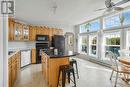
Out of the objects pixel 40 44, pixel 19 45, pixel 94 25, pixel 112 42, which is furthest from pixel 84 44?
pixel 19 45

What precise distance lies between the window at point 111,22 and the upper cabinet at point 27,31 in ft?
10.7

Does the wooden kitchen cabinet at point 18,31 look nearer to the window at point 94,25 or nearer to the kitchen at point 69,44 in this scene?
the kitchen at point 69,44

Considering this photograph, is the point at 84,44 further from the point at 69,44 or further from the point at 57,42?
the point at 57,42

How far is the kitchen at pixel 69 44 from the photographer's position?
347 cm

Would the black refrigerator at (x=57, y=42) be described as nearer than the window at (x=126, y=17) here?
No

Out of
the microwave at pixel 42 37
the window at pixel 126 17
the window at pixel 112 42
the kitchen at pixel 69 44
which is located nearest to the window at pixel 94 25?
the kitchen at pixel 69 44

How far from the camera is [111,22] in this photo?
592cm

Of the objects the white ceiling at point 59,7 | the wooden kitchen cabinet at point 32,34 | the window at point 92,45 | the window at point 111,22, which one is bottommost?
the window at point 92,45

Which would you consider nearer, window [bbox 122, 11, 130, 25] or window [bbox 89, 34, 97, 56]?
window [bbox 122, 11, 130, 25]

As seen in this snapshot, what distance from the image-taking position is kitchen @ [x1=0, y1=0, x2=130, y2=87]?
11.4ft

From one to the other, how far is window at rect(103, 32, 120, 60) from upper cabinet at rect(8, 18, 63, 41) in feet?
11.0

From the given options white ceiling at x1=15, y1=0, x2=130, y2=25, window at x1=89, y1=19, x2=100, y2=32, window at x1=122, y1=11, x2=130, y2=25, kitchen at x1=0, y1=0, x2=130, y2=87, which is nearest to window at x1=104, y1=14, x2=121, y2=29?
kitchen at x1=0, y1=0, x2=130, y2=87

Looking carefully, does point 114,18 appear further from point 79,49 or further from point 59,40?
point 79,49

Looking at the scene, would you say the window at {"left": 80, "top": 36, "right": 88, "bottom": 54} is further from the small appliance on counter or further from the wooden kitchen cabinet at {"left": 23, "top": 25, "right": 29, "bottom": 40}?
the wooden kitchen cabinet at {"left": 23, "top": 25, "right": 29, "bottom": 40}
